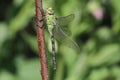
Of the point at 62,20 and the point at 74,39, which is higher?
the point at 62,20

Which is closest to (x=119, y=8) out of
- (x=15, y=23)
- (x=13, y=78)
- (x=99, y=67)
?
(x=99, y=67)

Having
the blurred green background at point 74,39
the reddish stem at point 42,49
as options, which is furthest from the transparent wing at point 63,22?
the reddish stem at point 42,49

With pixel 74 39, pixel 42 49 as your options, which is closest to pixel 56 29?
pixel 42 49

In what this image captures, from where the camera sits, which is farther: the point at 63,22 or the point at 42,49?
the point at 63,22

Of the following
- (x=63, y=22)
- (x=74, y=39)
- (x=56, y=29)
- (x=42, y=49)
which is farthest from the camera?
(x=74, y=39)

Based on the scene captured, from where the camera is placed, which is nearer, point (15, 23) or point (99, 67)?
point (99, 67)

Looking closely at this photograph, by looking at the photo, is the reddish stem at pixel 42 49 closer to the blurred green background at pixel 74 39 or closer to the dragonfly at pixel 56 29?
the dragonfly at pixel 56 29

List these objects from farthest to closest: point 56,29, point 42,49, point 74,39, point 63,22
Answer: point 74,39 < point 63,22 < point 56,29 < point 42,49

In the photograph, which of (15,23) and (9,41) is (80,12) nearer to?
(15,23)

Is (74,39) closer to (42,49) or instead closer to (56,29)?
(56,29)
